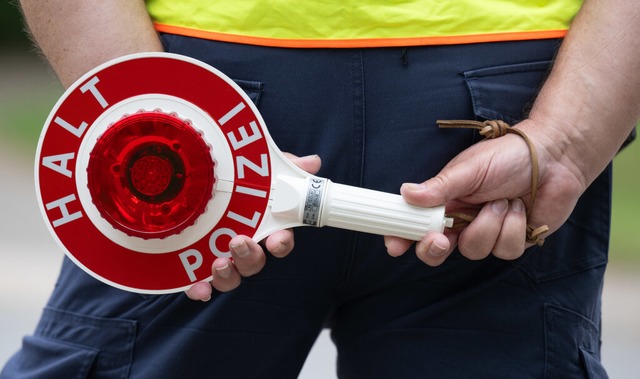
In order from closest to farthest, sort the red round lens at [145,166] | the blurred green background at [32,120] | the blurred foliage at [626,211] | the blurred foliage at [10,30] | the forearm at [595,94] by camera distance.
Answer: the red round lens at [145,166] → the forearm at [595,94] → the blurred foliage at [626,211] → the blurred green background at [32,120] → the blurred foliage at [10,30]

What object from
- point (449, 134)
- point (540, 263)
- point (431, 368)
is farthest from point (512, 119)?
point (431, 368)

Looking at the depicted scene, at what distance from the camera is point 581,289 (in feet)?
3.69

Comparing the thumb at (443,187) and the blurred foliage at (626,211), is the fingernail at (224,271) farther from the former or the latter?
the blurred foliage at (626,211)

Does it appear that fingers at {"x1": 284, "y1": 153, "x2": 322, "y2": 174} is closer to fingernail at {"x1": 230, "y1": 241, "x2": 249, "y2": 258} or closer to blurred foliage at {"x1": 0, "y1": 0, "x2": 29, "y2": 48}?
fingernail at {"x1": 230, "y1": 241, "x2": 249, "y2": 258}

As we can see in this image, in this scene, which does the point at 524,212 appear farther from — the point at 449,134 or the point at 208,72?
the point at 208,72

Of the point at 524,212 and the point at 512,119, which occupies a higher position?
the point at 512,119

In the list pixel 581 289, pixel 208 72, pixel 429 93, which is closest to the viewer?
pixel 208 72

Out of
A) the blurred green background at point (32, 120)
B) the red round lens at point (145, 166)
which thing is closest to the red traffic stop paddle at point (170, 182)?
the red round lens at point (145, 166)

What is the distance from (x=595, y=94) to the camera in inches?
39.2

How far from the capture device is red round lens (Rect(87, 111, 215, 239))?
0.88 m

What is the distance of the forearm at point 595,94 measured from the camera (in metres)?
0.99

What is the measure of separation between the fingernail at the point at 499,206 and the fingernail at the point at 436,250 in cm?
8

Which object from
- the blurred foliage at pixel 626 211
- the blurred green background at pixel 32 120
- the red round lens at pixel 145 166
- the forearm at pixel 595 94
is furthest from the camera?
the blurred green background at pixel 32 120

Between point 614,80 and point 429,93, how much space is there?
0.19 m
